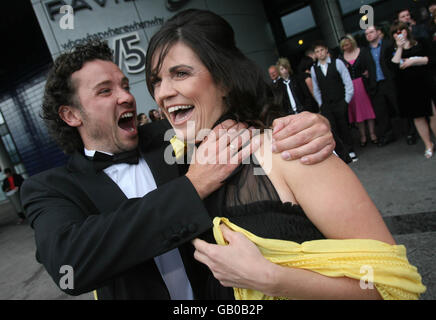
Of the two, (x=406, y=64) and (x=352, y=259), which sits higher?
(x=406, y=64)

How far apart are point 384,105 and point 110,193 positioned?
518 cm

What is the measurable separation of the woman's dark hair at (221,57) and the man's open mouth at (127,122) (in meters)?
0.54

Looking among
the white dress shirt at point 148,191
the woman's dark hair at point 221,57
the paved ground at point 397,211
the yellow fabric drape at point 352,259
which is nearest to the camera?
the yellow fabric drape at point 352,259

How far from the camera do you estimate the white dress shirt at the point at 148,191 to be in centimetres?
145

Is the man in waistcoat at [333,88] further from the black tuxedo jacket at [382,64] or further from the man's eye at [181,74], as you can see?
the man's eye at [181,74]

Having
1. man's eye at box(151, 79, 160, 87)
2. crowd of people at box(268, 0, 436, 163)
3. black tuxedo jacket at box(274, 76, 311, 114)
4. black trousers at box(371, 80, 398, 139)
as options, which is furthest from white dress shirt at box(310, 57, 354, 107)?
man's eye at box(151, 79, 160, 87)

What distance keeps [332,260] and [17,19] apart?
41.2 feet

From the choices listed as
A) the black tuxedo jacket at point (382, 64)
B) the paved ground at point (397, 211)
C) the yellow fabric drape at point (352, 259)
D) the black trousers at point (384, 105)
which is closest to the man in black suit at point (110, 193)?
the yellow fabric drape at point (352, 259)

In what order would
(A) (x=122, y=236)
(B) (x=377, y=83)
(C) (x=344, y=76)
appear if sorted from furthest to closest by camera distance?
(B) (x=377, y=83), (C) (x=344, y=76), (A) (x=122, y=236)

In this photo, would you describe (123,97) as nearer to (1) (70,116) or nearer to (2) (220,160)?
(1) (70,116)

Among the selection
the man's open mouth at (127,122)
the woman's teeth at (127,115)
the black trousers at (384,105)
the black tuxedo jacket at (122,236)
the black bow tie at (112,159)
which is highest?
the woman's teeth at (127,115)

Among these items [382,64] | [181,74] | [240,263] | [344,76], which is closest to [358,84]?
[382,64]

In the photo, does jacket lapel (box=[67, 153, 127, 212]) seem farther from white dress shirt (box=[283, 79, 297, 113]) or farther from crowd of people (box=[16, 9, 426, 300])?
white dress shirt (box=[283, 79, 297, 113])

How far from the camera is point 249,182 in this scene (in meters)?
1.16
